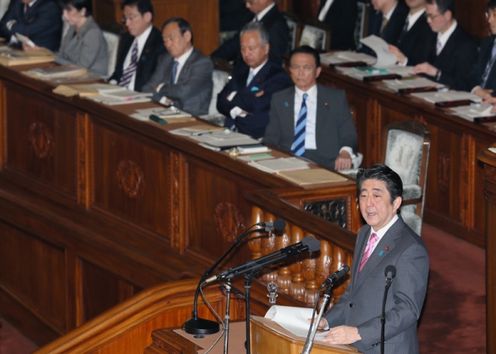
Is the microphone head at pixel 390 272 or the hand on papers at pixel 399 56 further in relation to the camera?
the hand on papers at pixel 399 56

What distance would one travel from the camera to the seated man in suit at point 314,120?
27.0 ft

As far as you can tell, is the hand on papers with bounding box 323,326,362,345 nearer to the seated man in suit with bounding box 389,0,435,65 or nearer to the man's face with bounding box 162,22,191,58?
the man's face with bounding box 162,22,191,58

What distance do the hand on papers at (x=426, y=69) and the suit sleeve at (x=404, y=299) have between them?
15.9 ft

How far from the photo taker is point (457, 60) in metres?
9.77

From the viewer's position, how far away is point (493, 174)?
5750mm

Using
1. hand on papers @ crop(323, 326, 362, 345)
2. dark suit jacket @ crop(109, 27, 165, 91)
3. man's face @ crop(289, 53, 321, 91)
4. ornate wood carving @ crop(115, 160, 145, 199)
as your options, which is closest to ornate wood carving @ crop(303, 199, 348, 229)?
man's face @ crop(289, 53, 321, 91)

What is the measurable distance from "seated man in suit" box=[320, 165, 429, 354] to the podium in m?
0.06

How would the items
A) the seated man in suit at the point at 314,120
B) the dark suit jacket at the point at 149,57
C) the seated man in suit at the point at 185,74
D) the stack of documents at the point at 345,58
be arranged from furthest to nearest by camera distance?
the stack of documents at the point at 345,58 → the dark suit jacket at the point at 149,57 → the seated man in suit at the point at 185,74 → the seated man in suit at the point at 314,120

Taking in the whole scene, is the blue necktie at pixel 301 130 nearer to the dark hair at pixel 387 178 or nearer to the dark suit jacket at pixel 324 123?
the dark suit jacket at pixel 324 123

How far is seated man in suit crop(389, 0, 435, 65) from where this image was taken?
1026 centimetres

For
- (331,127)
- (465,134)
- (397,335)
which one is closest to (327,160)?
(331,127)

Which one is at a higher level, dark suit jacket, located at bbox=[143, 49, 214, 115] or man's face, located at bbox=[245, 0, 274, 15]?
man's face, located at bbox=[245, 0, 274, 15]

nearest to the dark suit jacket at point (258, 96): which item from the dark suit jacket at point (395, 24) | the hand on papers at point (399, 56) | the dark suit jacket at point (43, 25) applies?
the hand on papers at point (399, 56)

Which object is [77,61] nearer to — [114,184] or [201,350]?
[114,184]
